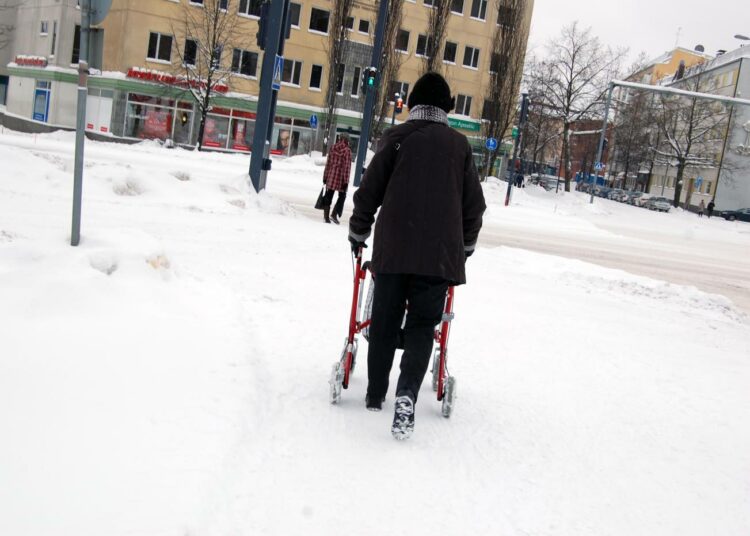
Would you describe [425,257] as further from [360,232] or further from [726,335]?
[726,335]

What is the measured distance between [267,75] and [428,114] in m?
10.4

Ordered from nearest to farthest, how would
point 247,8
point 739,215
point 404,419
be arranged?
point 404,419
point 247,8
point 739,215

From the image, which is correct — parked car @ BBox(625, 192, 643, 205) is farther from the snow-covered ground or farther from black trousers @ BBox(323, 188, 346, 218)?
the snow-covered ground

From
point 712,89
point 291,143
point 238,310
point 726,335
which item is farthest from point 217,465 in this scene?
point 712,89

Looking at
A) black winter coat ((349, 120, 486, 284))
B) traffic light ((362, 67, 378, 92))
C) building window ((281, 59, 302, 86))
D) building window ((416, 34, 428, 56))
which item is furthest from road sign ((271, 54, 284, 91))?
building window ((416, 34, 428, 56))

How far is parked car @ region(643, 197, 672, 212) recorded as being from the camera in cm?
5603

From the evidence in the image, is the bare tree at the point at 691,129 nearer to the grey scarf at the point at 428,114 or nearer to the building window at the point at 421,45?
the building window at the point at 421,45

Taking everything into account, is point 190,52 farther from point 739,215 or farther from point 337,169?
point 739,215

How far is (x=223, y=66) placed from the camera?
1667 inches

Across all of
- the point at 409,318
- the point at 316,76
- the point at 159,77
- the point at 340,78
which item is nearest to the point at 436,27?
the point at 340,78

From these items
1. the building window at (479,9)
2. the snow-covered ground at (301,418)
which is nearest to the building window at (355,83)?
the building window at (479,9)

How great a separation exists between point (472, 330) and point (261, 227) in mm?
5353

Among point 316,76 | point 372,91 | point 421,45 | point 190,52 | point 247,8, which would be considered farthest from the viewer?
point 421,45

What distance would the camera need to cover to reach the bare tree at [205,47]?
4062 cm
